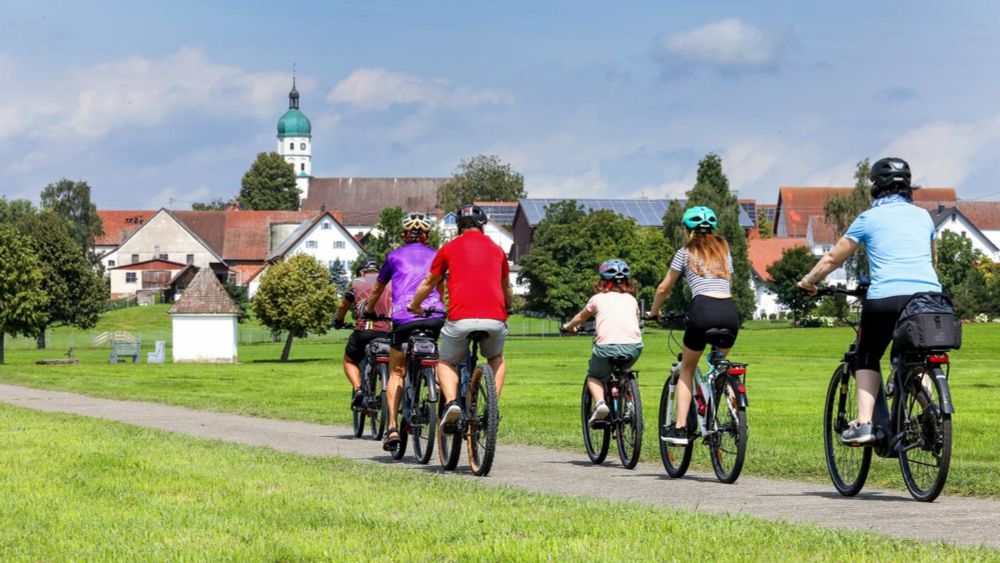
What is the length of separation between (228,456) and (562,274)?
99.4 meters

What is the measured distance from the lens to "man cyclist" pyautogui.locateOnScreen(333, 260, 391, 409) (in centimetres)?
1539

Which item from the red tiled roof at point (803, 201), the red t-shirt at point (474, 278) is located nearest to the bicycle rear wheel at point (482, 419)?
the red t-shirt at point (474, 278)

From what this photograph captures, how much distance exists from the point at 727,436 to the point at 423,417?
9.90 feet

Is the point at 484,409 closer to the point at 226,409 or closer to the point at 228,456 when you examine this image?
the point at 228,456

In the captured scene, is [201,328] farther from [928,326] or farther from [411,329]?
[928,326]

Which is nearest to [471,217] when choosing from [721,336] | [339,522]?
[721,336]

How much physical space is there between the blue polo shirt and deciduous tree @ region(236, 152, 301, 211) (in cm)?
17836

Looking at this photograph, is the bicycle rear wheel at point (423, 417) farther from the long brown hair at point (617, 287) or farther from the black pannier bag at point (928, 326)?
the black pannier bag at point (928, 326)

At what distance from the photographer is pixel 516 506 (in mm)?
8812

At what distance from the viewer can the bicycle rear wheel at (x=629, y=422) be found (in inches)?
487

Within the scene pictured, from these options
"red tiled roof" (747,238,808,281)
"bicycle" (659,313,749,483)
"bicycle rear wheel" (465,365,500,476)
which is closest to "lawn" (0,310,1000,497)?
"bicycle" (659,313,749,483)

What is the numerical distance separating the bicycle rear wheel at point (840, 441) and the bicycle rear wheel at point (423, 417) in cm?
332

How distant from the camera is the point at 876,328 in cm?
948

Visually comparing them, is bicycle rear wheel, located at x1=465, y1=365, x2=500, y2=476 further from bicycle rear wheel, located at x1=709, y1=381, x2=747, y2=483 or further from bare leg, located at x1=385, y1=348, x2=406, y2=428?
bare leg, located at x1=385, y1=348, x2=406, y2=428
